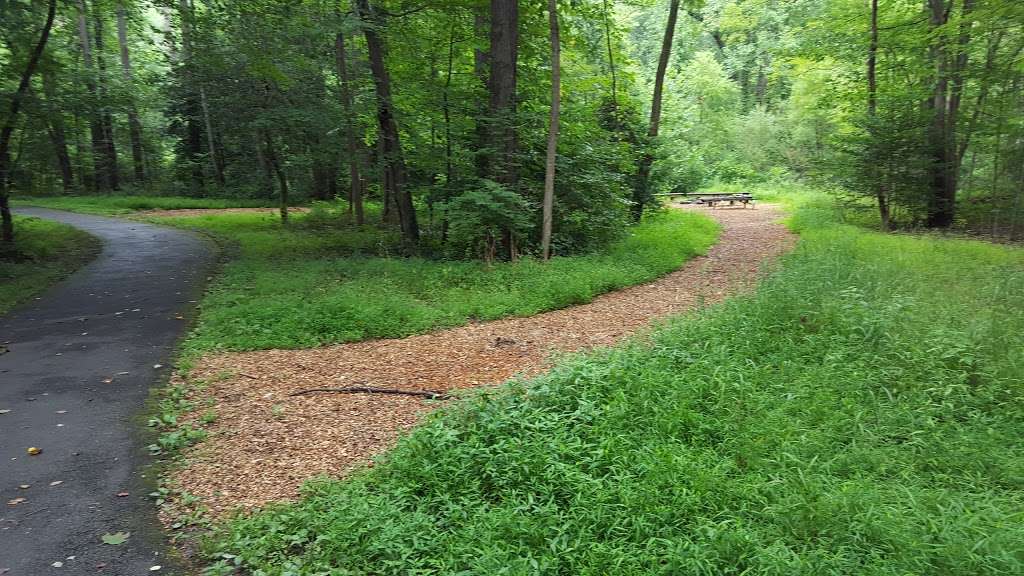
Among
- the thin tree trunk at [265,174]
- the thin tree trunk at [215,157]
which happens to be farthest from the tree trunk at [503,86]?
the thin tree trunk at [215,157]

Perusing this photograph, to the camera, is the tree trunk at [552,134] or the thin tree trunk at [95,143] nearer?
the tree trunk at [552,134]

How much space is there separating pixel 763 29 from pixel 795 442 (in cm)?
4181

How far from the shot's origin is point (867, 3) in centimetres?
1717

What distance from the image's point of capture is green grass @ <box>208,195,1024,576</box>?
298cm

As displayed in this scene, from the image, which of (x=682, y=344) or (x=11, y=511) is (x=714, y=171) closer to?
(x=682, y=344)

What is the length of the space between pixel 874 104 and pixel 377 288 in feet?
48.7

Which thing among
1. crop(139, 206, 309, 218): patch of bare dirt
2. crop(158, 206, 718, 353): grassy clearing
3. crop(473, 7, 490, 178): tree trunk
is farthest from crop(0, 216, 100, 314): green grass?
crop(473, 7, 490, 178): tree trunk

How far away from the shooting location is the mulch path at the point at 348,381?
→ 4.35m

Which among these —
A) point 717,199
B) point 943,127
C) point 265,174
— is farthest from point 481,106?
point 717,199

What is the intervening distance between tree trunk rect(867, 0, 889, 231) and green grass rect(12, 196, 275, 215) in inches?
842

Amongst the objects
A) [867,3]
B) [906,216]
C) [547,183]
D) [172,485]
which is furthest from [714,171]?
[172,485]

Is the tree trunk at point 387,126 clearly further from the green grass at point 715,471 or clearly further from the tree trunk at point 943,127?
the tree trunk at point 943,127

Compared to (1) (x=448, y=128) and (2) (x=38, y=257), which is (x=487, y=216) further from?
(2) (x=38, y=257)

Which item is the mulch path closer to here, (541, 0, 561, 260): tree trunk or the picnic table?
(541, 0, 561, 260): tree trunk
